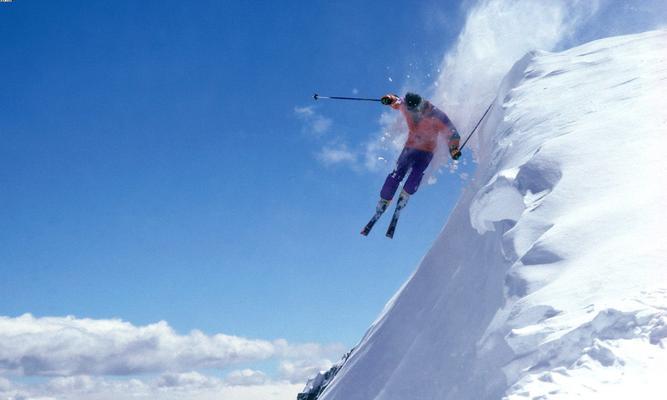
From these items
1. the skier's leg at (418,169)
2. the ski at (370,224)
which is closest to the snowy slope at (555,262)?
the skier's leg at (418,169)

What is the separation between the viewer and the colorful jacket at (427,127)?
1281 cm

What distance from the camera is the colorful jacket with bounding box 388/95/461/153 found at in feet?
42.0

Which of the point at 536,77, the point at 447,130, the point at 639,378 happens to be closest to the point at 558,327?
the point at 639,378

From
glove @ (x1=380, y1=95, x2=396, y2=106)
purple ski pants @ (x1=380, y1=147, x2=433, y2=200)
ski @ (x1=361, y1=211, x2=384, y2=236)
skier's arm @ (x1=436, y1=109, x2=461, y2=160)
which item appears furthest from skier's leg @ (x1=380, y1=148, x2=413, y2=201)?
glove @ (x1=380, y1=95, x2=396, y2=106)

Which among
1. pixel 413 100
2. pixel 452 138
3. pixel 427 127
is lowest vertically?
pixel 452 138

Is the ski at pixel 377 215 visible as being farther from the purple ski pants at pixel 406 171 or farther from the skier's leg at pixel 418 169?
the skier's leg at pixel 418 169

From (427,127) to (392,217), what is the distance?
2.38 metres

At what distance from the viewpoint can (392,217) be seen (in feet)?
44.0

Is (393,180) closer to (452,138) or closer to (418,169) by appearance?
(418,169)

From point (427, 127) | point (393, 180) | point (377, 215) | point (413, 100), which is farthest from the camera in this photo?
point (377, 215)

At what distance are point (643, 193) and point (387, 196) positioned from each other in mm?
8103

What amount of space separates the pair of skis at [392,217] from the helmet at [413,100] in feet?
7.15

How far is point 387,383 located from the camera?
782 centimetres

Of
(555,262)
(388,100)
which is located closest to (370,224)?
(388,100)
